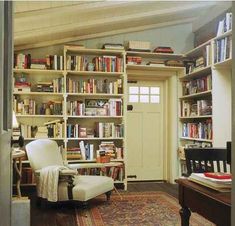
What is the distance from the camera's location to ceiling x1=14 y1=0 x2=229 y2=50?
11.8 feet

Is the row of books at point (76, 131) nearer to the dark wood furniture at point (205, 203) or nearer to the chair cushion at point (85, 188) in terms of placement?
the chair cushion at point (85, 188)

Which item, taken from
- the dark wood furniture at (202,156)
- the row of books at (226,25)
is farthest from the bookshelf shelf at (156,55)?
the dark wood furniture at (202,156)

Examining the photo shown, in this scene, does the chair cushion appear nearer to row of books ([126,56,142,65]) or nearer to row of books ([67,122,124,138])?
row of books ([67,122,124,138])

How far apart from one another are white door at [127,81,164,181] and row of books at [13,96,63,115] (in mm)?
1339

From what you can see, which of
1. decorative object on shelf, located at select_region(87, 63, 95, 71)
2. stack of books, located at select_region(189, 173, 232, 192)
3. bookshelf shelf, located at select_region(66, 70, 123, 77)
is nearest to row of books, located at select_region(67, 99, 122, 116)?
bookshelf shelf, located at select_region(66, 70, 123, 77)

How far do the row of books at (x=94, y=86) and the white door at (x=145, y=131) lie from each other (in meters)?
0.54

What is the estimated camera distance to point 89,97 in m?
5.40

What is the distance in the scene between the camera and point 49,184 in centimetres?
383

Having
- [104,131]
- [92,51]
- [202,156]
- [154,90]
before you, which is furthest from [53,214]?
[154,90]

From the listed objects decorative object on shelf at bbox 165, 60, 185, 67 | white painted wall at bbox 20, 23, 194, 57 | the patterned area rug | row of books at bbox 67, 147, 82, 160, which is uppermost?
white painted wall at bbox 20, 23, 194, 57

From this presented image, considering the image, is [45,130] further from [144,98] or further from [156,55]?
[156,55]

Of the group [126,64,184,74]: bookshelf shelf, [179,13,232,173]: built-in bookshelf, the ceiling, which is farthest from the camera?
[126,64,184,74]: bookshelf shelf

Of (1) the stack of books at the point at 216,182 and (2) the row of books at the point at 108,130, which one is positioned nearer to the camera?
(1) the stack of books at the point at 216,182

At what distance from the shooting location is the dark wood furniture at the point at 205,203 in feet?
4.63
